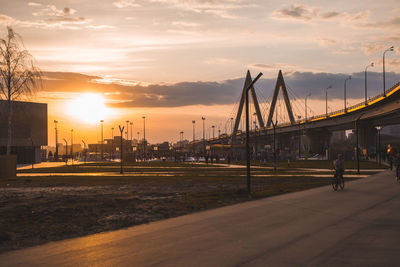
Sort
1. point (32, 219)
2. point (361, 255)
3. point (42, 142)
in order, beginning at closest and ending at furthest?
point (361, 255), point (32, 219), point (42, 142)

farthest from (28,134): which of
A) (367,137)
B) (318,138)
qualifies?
(367,137)

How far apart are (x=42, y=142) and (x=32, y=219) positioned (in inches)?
3658

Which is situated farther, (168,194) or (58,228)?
(168,194)

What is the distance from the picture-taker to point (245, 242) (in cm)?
1073

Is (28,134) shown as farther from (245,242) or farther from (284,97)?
(245,242)

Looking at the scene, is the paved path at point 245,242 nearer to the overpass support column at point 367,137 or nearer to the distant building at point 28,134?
the overpass support column at point 367,137

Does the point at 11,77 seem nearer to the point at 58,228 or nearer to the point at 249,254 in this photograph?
the point at 58,228

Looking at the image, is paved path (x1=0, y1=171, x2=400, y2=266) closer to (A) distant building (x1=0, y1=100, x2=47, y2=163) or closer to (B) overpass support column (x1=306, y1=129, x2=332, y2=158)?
(A) distant building (x1=0, y1=100, x2=47, y2=163)

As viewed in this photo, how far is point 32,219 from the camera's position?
50.3 feet

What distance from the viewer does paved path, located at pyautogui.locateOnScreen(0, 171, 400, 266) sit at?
29.5 ft

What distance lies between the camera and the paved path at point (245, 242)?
8.99 m

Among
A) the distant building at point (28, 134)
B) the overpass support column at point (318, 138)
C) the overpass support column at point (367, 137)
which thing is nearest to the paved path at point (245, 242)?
the overpass support column at point (367, 137)

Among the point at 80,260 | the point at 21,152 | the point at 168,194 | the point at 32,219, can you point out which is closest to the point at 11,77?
the point at 168,194

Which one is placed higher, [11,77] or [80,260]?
[11,77]
